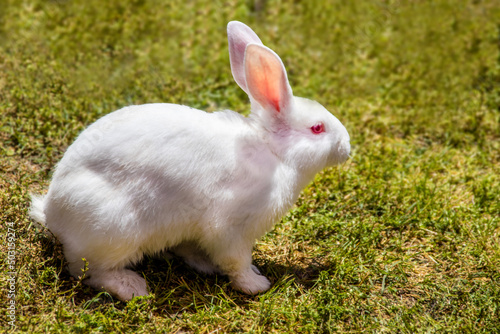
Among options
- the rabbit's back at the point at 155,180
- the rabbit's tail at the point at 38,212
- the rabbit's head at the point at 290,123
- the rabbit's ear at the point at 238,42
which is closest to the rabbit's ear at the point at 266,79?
the rabbit's head at the point at 290,123

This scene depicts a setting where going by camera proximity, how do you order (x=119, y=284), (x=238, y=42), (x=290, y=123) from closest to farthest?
1. (x=119, y=284)
2. (x=290, y=123)
3. (x=238, y=42)

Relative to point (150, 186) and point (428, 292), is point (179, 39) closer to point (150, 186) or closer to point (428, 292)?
point (150, 186)

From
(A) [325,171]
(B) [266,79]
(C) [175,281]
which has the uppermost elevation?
(B) [266,79]

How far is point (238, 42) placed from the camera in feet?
12.8

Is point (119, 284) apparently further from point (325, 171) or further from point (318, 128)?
point (325, 171)

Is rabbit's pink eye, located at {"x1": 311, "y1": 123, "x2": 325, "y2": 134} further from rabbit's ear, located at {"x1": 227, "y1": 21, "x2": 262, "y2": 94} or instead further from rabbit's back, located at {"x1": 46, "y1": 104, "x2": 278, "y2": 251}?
rabbit's ear, located at {"x1": 227, "y1": 21, "x2": 262, "y2": 94}

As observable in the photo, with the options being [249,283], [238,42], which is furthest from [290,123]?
[249,283]

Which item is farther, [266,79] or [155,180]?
[266,79]

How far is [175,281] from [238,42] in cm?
165

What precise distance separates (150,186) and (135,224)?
241mm

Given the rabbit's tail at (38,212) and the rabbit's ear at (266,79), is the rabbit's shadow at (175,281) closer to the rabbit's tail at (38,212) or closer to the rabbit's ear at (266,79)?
the rabbit's tail at (38,212)

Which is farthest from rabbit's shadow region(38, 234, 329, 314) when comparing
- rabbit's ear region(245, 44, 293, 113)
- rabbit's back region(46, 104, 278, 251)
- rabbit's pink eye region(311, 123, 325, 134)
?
rabbit's ear region(245, 44, 293, 113)

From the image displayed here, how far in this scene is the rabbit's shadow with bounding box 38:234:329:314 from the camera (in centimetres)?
362

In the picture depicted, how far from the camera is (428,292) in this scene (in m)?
3.87
